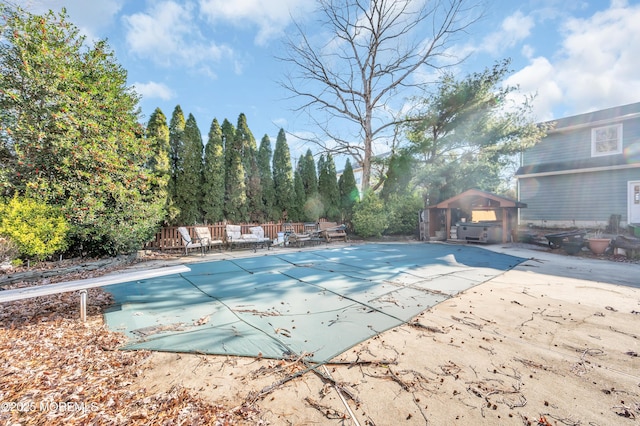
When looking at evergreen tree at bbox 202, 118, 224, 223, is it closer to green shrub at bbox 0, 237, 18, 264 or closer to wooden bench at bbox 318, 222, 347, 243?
wooden bench at bbox 318, 222, 347, 243

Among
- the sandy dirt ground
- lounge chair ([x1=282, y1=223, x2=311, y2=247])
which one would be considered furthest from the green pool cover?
lounge chair ([x1=282, y1=223, x2=311, y2=247])

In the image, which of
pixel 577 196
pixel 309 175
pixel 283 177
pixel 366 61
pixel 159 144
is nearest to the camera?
pixel 159 144

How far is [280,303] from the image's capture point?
12.2ft

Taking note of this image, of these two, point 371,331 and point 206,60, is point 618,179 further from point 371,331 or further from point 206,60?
point 206,60

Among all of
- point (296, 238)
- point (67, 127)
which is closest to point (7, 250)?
point (67, 127)

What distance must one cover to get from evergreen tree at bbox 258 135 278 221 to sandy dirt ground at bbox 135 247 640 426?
10456 mm

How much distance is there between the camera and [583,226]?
40.0 ft

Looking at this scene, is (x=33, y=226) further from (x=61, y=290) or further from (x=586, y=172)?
(x=586, y=172)

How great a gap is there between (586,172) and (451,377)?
15.5m

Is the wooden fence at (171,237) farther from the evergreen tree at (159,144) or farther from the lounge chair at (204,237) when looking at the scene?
the lounge chair at (204,237)

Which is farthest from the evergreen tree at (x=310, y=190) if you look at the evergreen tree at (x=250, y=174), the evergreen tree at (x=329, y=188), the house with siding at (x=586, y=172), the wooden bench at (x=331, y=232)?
the house with siding at (x=586, y=172)

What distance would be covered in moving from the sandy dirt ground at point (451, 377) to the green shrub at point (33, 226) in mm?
5135

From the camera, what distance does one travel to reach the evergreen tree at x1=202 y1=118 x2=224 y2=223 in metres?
10.6

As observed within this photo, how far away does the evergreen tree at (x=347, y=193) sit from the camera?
15406mm
